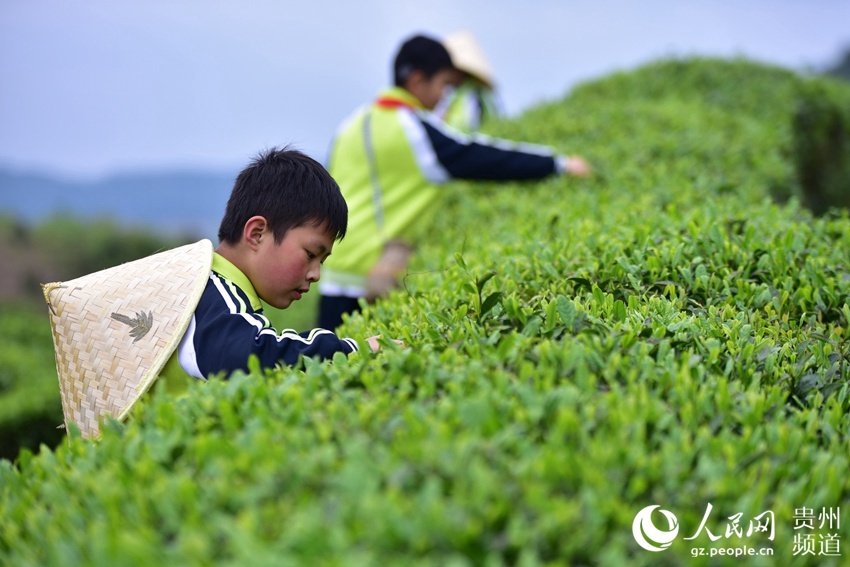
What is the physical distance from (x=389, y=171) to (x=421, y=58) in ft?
2.36

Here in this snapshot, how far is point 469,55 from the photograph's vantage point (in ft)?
30.0

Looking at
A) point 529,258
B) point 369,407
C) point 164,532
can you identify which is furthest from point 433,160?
point 164,532

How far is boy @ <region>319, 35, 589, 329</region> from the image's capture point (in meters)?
4.81

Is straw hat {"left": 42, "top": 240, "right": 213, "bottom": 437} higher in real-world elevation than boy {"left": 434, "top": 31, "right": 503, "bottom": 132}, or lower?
lower

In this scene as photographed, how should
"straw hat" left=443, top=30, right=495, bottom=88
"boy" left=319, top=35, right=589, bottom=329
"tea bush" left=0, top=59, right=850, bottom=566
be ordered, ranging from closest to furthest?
Answer: "tea bush" left=0, top=59, right=850, bottom=566 → "boy" left=319, top=35, right=589, bottom=329 → "straw hat" left=443, top=30, right=495, bottom=88

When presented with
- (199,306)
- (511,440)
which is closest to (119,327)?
(199,306)

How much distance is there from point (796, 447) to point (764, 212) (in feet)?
8.26

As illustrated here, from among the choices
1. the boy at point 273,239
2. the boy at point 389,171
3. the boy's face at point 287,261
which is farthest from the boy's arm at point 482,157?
the boy's face at point 287,261

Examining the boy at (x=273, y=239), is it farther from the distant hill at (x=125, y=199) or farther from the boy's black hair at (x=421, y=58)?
the distant hill at (x=125, y=199)

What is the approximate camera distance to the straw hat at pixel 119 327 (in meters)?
2.56

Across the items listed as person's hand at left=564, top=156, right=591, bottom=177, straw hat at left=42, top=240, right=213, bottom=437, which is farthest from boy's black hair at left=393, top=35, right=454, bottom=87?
straw hat at left=42, top=240, right=213, bottom=437

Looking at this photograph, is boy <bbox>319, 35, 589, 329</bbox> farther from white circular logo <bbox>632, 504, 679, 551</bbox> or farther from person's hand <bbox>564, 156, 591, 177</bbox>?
white circular logo <bbox>632, 504, 679, 551</bbox>

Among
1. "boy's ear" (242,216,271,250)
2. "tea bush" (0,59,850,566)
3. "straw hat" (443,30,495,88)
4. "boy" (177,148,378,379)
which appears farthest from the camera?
"straw hat" (443,30,495,88)

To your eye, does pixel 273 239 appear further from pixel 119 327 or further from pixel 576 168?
pixel 576 168
